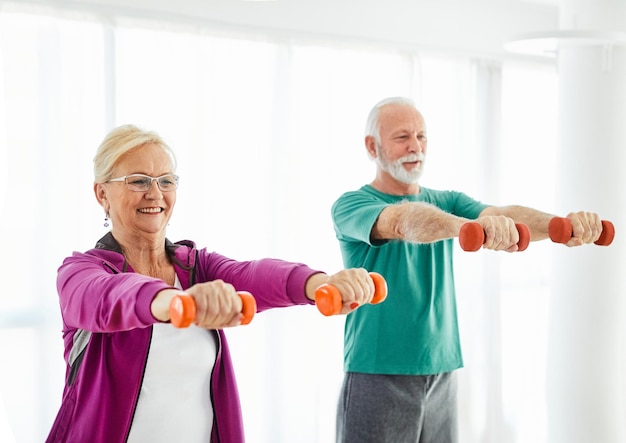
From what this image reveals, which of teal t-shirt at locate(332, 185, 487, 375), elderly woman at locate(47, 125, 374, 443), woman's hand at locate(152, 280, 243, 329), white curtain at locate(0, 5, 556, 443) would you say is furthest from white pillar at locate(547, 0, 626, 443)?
woman's hand at locate(152, 280, 243, 329)

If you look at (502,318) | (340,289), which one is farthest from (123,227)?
(502,318)

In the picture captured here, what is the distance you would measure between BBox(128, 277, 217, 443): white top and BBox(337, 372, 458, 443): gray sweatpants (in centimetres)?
84

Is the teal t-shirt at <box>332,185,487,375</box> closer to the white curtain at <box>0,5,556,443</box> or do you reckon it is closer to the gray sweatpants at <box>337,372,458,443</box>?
the gray sweatpants at <box>337,372,458,443</box>

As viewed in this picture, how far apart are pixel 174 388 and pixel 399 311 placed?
99 centimetres

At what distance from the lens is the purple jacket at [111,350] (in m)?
1.66

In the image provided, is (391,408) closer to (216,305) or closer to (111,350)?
(111,350)

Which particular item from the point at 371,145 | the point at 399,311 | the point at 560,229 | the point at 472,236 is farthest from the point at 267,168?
the point at 472,236

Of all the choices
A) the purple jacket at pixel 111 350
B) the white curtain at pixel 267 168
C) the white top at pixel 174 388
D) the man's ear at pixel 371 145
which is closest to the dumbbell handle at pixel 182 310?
the purple jacket at pixel 111 350

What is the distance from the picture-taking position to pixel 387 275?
8.41 feet

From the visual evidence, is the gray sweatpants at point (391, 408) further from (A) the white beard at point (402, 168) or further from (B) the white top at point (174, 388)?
(B) the white top at point (174, 388)

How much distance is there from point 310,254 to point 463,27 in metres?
1.57

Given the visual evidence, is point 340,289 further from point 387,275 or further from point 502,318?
point 502,318

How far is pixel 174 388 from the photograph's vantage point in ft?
5.87

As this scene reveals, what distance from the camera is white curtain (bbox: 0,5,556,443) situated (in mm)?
2965
